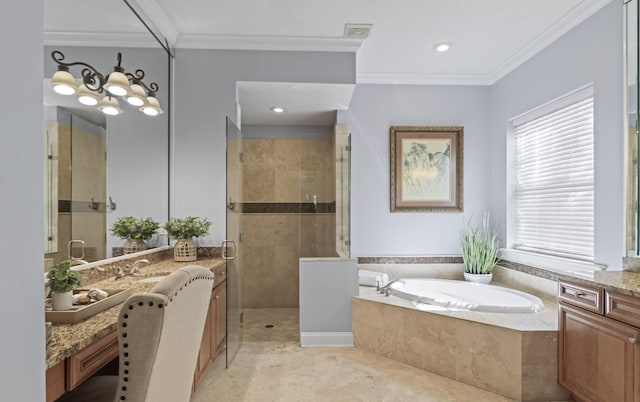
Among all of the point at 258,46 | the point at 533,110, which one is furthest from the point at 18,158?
the point at 533,110

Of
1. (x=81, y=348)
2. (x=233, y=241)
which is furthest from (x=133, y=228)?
(x=81, y=348)

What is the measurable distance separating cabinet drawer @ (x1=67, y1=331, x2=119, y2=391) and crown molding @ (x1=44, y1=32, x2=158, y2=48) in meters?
1.35

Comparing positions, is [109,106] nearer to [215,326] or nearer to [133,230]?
[133,230]

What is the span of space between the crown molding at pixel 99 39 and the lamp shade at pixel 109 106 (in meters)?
0.30

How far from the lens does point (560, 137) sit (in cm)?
309

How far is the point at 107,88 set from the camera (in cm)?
218

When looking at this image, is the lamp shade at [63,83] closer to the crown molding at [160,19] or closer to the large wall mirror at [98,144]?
the large wall mirror at [98,144]

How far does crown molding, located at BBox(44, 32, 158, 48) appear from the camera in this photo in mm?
1707

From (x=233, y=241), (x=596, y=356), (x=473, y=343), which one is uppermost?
(x=233, y=241)

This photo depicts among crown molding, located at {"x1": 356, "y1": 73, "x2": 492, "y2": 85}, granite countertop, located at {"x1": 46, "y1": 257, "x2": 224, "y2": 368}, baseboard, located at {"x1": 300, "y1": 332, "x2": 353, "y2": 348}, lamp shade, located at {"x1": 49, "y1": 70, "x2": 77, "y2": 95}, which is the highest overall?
crown molding, located at {"x1": 356, "y1": 73, "x2": 492, "y2": 85}

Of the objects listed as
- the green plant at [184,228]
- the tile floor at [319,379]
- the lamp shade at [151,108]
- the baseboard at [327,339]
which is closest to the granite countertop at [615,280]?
the tile floor at [319,379]

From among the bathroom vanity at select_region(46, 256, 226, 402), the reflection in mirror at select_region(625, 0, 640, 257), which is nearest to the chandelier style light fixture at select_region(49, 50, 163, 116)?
the bathroom vanity at select_region(46, 256, 226, 402)

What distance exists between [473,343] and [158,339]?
7.05ft

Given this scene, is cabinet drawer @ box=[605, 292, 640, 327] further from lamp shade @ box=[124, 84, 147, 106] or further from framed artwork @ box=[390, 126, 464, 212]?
lamp shade @ box=[124, 84, 147, 106]
